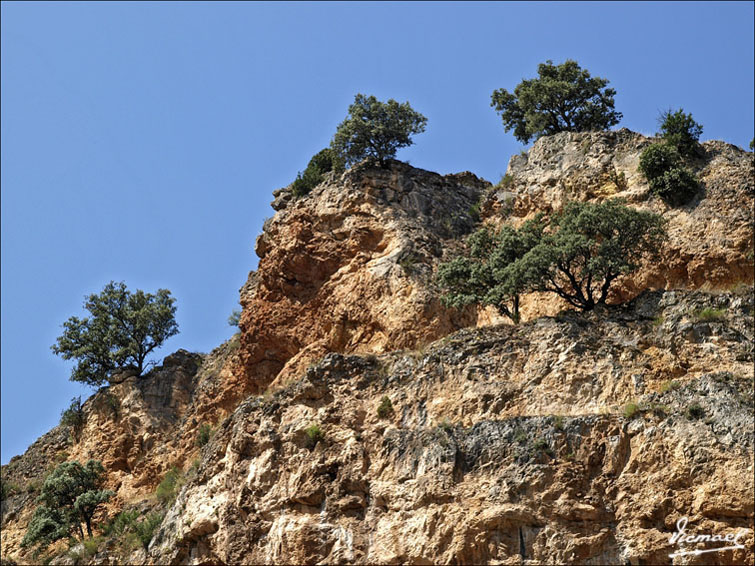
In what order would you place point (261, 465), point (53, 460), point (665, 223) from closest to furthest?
point (261, 465)
point (665, 223)
point (53, 460)

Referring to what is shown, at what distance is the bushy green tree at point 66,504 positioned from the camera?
3709 cm

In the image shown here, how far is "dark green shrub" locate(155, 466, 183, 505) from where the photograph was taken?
→ 3630cm

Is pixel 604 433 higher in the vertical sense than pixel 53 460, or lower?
lower

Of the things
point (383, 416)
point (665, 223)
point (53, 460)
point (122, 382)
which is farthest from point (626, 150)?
point (53, 460)

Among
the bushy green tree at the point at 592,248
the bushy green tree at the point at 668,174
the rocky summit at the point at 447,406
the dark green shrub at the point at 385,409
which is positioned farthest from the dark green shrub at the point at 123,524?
the bushy green tree at the point at 668,174

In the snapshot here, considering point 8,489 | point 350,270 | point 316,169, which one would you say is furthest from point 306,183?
point 8,489

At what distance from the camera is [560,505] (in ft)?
82.2

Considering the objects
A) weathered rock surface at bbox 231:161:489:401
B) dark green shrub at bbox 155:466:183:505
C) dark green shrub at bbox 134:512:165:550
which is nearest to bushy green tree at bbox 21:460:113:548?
dark green shrub at bbox 155:466:183:505

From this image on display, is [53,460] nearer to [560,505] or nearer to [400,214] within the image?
[400,214]

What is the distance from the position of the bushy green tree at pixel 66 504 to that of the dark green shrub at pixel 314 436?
1124 centimetres

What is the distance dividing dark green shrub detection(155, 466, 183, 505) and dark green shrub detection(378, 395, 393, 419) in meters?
9.19

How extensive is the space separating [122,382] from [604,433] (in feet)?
78.4

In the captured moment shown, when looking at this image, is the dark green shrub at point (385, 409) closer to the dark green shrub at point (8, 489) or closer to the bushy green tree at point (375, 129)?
the bushy green tree at point (375, 129)

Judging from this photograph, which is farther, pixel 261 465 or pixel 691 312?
pixel 261 465
